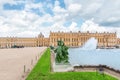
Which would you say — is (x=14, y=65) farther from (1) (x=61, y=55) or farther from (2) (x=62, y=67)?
(2) (x=62, y=67)

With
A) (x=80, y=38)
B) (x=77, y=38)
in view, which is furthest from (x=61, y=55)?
(x=80, y=38)

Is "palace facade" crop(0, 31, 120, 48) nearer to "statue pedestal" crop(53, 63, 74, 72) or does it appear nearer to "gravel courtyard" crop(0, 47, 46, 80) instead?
"gravel courtyard" crop(0, 47, 46, 80)

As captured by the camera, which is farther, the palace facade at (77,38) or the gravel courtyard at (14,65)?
the palace facade at (77,38)

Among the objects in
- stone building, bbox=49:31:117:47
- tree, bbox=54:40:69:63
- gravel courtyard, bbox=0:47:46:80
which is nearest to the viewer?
gravel courtyard, bbox=0:47:46:80

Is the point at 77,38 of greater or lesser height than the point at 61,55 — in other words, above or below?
above

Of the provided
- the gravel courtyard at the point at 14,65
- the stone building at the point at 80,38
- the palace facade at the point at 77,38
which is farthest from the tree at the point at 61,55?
the stone building at the point at 80,38

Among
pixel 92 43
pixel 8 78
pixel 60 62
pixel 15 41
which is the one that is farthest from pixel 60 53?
pixel 15 41

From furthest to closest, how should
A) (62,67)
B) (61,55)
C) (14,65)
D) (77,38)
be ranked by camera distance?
(77,38) < (14,65) < (61,55) < (62,67)

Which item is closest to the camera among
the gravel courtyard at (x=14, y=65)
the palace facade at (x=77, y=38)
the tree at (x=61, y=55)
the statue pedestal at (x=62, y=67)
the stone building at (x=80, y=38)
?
the gravel courtyard at (x=14, y=65)

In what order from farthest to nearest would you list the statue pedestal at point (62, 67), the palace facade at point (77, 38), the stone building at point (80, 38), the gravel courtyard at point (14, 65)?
the stone building at point (80, 38), the palace facade at point (77, 38), the statue pedestal at point (62, 67), the gravel courtyard at point (14, 65)

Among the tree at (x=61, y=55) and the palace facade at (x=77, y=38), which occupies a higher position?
the palace facade at (x=77, y=38)

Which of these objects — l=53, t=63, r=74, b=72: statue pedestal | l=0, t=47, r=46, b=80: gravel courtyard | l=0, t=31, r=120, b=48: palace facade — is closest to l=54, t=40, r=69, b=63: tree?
l=53, t=63, r=74, b=72: statue pedestal

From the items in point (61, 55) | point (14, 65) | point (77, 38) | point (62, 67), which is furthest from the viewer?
point (77, 38)

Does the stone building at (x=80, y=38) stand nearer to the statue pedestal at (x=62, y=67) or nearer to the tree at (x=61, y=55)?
the tree at (x=61, y=55)
